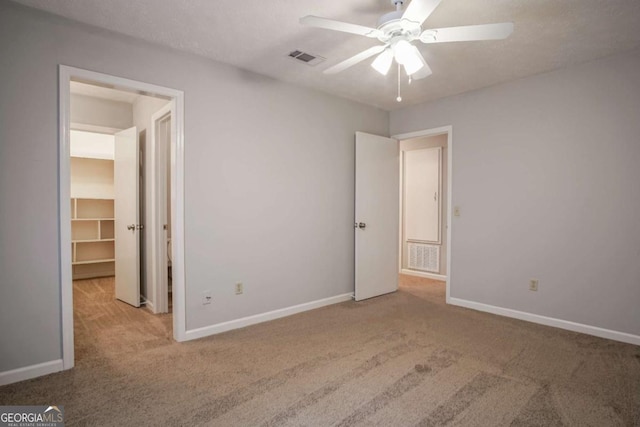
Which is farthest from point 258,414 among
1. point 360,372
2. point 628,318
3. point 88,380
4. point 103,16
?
point 628,318

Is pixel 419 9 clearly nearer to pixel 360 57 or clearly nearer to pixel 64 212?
pixel 360 57

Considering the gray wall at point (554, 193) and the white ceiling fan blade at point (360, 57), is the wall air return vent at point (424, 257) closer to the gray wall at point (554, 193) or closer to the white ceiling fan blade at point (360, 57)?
the gray wall at point (554, 193)

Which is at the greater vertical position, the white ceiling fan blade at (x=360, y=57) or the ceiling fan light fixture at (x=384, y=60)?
the white ceiling fan blade at (x=360, y=57)

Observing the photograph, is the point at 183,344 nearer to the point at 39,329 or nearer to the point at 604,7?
the point at 39,329

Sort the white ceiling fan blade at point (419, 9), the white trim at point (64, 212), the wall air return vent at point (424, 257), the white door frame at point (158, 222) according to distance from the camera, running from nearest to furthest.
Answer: the white ceiling fan blade at point (419, 9), the white trim at point (64, 212), the white door frame at point (158, 222), the wall air return vent at point (424, 257)

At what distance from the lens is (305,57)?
302 cm

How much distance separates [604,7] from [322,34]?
181 centimetres

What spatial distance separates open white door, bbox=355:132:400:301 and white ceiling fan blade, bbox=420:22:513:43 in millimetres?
2194

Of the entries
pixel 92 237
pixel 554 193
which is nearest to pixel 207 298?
pixel 554 193

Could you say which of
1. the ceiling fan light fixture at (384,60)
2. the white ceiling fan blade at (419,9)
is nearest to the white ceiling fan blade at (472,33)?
the white ceiling fan blade at (419,9)

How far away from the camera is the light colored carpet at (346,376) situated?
74.5 inches

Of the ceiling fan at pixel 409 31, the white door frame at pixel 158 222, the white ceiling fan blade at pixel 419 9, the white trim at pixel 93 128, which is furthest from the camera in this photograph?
the white trim at pixel 93 128

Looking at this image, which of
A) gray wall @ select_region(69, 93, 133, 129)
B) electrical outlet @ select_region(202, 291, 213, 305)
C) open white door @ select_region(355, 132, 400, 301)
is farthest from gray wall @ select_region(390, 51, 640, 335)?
gray wall @ select_region(69, 93, 133, 129)

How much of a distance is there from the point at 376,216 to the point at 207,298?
2.25 meters
